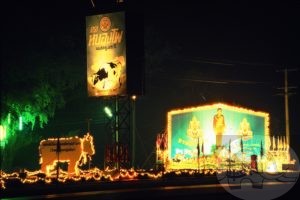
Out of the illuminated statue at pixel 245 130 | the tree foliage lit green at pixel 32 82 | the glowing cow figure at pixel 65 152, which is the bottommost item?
the glowing cow figure at pixel 65 152

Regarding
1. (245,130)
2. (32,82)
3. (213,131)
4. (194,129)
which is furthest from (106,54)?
(245,130)

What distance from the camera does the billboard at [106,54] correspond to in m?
30.0

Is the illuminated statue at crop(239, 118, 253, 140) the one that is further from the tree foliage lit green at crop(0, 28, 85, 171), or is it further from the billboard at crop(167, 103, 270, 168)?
the tree foliage lit green at crop(0, 28, 85, 171)

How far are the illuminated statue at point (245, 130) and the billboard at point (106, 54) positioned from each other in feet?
29.4

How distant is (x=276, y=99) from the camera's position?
6072 cm

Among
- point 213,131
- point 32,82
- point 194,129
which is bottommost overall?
point 213,131

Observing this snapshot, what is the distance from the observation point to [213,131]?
35406 mm

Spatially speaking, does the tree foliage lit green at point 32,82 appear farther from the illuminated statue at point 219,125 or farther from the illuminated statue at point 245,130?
the illuminated statue at point 245,130

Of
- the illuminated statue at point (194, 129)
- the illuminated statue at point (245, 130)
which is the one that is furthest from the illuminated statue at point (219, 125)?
the illuminated statue at point (245, 130)

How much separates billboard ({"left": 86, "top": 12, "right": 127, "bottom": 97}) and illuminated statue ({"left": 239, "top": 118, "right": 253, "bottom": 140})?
8951mm

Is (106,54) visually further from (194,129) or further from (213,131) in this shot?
(213,131)

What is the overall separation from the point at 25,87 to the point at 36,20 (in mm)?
3691

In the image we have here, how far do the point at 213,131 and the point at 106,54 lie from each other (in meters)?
8.10

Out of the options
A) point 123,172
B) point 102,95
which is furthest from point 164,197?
point 102,95
